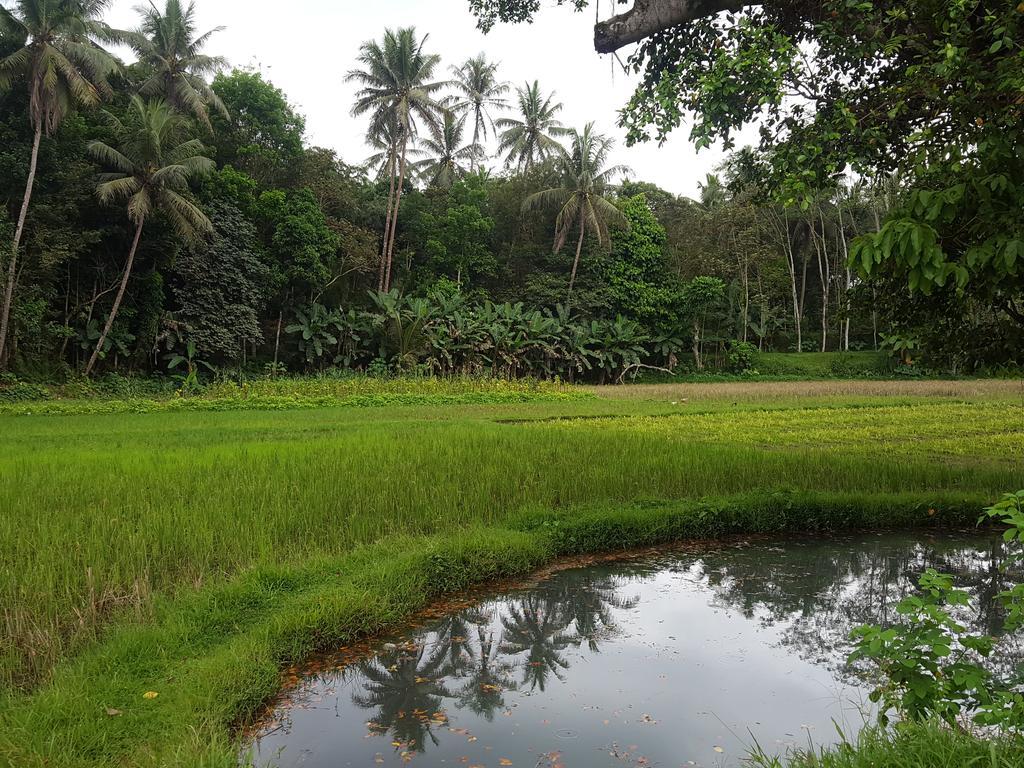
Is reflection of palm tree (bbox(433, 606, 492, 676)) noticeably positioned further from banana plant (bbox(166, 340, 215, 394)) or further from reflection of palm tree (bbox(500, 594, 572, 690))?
banana plant (bbox(166, 340, 215, 394))

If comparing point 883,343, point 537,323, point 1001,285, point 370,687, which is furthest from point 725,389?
point 370,687

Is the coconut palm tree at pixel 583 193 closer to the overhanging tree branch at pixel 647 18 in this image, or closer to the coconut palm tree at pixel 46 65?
the coconut palm tree at pixel 46 65

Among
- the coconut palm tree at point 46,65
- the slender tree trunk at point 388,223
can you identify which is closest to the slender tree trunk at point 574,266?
the slender tree trunk at point 388,223

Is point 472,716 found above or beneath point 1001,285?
beneath

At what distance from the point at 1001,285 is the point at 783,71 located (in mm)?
2276

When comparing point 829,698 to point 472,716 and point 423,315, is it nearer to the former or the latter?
point 472,716

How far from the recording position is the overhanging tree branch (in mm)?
5863

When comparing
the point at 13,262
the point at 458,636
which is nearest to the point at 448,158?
the point at 13,262

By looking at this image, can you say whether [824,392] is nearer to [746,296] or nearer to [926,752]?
[746,296]

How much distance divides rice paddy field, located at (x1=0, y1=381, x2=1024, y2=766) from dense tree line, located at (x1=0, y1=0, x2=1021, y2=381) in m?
6.25

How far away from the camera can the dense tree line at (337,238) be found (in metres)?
19.2

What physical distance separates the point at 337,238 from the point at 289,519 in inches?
784

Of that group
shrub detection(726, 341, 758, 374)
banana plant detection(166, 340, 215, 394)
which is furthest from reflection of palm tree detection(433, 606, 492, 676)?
shrub detection(726, 341, 758, 374)

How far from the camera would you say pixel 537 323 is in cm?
2528
